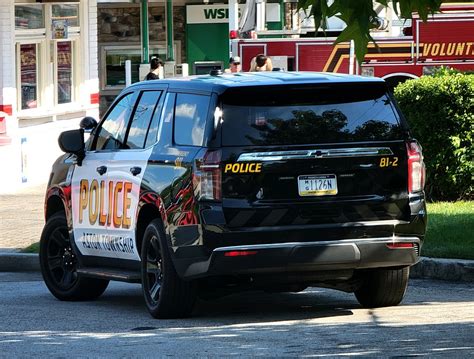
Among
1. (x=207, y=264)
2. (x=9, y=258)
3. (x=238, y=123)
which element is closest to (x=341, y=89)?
(x=238, y=123)

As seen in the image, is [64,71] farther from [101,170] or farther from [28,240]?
[101,170]

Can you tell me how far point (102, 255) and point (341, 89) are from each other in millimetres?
2483

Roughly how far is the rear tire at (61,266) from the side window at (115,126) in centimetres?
87

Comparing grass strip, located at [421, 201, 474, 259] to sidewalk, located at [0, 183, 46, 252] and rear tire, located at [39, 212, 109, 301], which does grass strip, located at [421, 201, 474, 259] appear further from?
sidewalk, located at [0, 183, 46, 252]

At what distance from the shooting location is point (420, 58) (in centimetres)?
2669

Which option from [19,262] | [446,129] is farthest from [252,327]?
[446,129]

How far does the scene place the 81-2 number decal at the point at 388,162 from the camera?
32.8 ft

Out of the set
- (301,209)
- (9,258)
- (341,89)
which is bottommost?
(9,258)

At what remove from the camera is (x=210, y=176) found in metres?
9.62

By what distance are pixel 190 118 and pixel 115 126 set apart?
53.7 inches

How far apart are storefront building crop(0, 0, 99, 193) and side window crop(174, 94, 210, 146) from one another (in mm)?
11206

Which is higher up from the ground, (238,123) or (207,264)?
(238,123)

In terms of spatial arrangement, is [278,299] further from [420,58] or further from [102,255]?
[420,58]

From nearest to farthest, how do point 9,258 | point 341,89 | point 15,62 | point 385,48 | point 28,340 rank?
1. point 28,340
2. point 341,89
3. point 9,258
4. point 15,62
5. point 385,48
